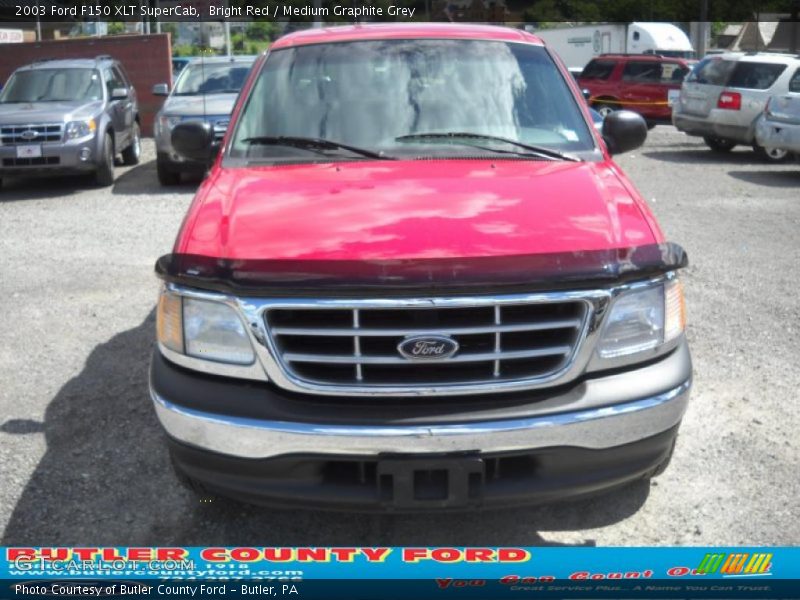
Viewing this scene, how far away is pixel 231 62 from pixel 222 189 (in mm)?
10808

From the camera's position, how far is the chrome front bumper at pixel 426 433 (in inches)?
119

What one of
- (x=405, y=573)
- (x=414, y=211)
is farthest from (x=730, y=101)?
(x=405, y=573)

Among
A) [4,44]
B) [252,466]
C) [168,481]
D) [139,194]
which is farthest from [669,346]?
[4,44]

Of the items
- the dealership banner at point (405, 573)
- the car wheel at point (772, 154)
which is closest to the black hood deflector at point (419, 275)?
the dealership banner at point (405, 573)

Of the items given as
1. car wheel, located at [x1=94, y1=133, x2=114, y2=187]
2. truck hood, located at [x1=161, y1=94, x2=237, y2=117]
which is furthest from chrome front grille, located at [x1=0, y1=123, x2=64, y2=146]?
truck hood, located at [x1=161, y1=94, x2=237, y2=117]

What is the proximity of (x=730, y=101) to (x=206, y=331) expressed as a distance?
1450cm

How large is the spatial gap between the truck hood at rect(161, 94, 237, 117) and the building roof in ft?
25.3

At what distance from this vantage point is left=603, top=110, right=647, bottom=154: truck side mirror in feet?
16.9

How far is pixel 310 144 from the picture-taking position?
4379 millimetres

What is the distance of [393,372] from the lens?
319 cm

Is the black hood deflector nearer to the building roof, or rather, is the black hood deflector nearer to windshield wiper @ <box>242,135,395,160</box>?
windshield wiper @ <box>242,135,395,160</box>

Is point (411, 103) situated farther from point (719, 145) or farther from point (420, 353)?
point (719, 145)

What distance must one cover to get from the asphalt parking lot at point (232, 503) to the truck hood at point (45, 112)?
350cm

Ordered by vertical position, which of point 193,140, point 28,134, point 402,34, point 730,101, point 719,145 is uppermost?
point 402,34
